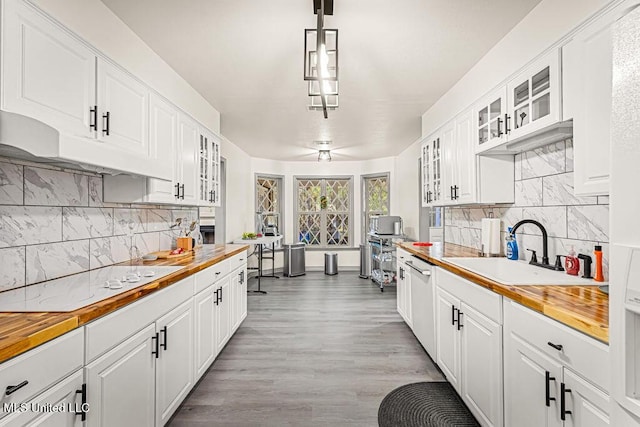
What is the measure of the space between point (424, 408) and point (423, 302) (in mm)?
961

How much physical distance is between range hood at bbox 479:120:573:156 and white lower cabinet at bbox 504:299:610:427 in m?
1.02

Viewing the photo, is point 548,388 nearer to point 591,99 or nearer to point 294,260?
point 591,99

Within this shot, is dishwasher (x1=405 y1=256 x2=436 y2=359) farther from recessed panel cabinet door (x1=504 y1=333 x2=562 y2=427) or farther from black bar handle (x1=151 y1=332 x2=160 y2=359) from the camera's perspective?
black bar handle (x1=151 y1=332 x2=160 y2=359)

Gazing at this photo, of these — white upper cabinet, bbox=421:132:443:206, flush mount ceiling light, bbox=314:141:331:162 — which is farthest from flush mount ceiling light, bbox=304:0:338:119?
flush mount ceiling light, bbox=314:141:331:162

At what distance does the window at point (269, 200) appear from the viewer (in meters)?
7.18

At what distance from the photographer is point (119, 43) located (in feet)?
7.06

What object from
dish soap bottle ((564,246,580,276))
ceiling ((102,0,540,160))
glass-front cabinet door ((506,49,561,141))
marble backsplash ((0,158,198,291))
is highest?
ceiling ((102,0,540,160))

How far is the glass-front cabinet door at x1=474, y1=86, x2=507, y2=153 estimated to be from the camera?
2318mm

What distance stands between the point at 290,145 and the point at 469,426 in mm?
4833

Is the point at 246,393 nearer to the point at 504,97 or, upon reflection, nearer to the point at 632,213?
the point at 632,213

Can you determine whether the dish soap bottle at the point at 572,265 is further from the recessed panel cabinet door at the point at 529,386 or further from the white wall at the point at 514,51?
the white wall at the point at 514,51

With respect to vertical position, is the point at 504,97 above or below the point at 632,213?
above

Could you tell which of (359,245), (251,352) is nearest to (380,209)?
(359,245)

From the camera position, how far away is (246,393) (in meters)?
2.38
